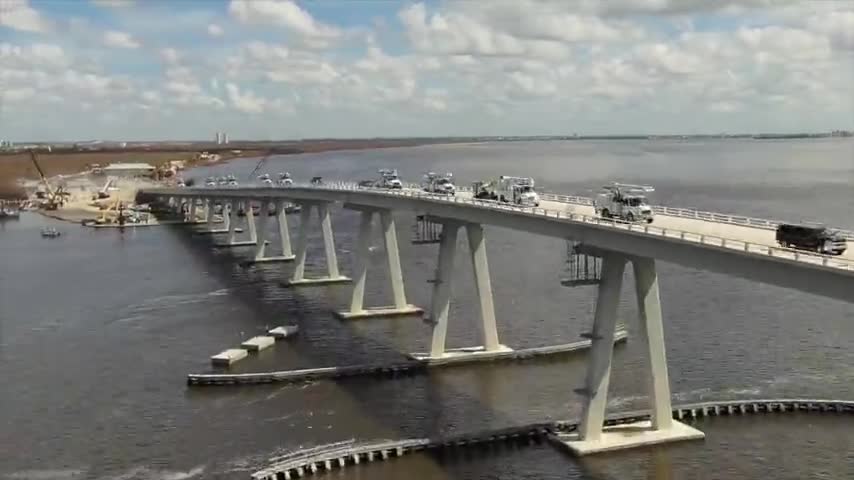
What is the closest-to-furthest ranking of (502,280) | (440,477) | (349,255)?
(440,477) → (502,280) → (349,255)

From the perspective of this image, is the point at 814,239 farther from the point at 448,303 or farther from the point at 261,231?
the point at 261,231

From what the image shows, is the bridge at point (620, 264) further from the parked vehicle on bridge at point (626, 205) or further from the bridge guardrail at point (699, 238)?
the parked vehicle on bridge at point (626, 205)

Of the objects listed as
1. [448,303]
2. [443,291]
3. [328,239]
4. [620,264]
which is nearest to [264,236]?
[328,239]

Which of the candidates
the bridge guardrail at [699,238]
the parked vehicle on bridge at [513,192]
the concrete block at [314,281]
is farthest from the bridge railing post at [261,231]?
the bridge guardrail at [699,238]

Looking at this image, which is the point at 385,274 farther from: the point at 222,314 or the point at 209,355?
the point at 209,355

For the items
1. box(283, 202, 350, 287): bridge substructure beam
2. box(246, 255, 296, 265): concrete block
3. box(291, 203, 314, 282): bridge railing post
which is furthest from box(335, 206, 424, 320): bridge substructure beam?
box(246, 255, 296, 265): concrete block

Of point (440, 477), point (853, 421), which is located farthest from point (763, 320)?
point (440, 477)
